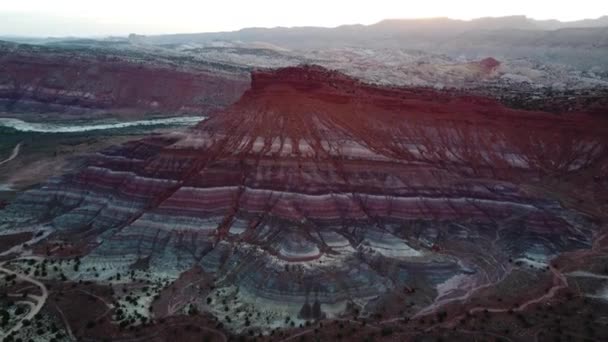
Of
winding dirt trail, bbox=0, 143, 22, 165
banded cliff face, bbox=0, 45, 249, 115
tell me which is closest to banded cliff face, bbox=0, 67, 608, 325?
winding dirt trail, bbox=0, 143, 22, 165

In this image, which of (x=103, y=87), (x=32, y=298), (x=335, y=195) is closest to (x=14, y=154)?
(x=103, y=87)

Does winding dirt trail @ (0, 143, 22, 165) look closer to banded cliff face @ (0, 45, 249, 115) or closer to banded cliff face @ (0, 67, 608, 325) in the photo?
banded cliff face @ (0, 67, 608, 325)

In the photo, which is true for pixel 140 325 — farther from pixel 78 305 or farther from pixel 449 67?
pixel 449 67

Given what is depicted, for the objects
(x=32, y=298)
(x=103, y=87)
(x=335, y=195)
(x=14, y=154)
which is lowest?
(x=14, y=154)

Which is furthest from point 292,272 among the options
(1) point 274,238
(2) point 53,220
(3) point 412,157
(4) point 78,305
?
(2) point 53,220

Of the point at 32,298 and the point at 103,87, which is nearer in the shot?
the point at 32,298

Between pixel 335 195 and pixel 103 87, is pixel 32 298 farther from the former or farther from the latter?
pixel 103 87
